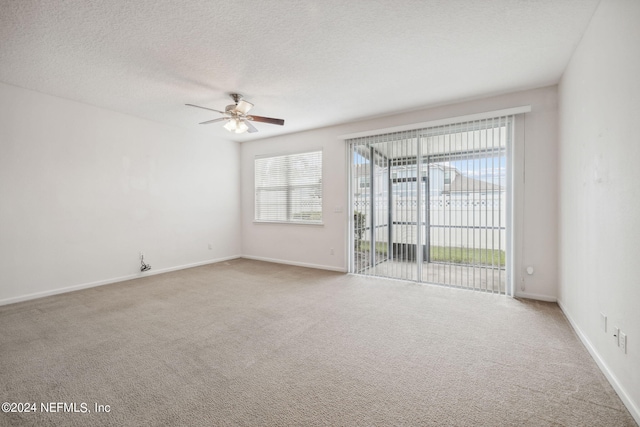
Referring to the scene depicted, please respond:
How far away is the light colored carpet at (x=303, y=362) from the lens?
65.6 inches

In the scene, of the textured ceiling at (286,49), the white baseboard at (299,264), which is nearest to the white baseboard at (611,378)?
the textured ceiling at (286,49)

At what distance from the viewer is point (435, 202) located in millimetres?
4336

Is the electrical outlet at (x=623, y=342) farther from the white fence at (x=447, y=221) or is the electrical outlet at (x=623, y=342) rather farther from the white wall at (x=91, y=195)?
the white wall at (x=91, y=195)

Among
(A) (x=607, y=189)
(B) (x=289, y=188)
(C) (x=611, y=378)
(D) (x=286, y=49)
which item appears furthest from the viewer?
(B) (x=289, y=188)

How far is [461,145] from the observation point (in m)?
4.14

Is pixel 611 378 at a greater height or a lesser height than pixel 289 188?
lesser

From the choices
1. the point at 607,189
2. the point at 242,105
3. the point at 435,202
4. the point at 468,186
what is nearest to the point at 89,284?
the point at 242,105

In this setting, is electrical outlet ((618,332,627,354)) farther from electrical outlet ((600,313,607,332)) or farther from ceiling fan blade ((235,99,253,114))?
ceiling fan blade ((235,99,253,114))

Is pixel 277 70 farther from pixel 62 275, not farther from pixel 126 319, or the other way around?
pixel 62 275

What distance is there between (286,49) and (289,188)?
338 cm

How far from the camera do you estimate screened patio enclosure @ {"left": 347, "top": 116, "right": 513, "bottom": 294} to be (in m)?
3.88

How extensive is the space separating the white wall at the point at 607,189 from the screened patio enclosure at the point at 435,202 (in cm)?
94

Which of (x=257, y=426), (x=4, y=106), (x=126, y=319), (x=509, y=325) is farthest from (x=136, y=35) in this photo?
(x=509, y=325)

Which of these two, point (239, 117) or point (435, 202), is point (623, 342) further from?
point (239, 117)
